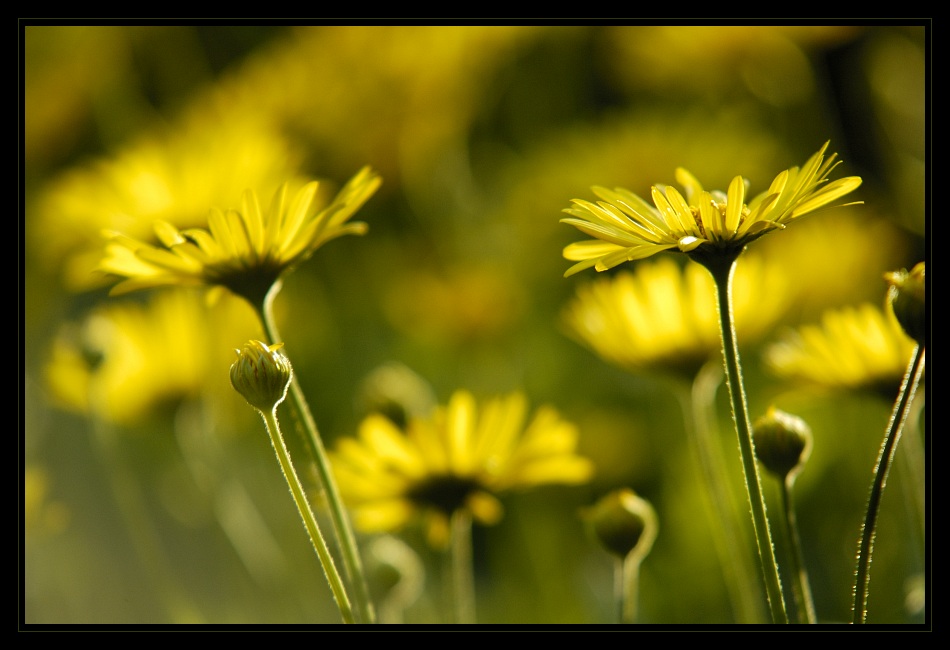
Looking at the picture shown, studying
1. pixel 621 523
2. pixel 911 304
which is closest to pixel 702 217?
pixel 911 304

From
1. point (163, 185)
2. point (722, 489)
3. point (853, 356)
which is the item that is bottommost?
point (722, 489)

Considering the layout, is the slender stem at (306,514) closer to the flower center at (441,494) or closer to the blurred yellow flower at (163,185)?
the flower center at (441,494)

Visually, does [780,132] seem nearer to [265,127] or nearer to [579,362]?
[579,362]

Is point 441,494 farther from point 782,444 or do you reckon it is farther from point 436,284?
point 436,284

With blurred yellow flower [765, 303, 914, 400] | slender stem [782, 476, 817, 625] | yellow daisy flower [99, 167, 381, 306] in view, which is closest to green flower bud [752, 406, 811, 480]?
slender stem [782, 476, 817, 625]


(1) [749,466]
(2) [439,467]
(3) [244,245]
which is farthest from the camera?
(2) [439,467]
